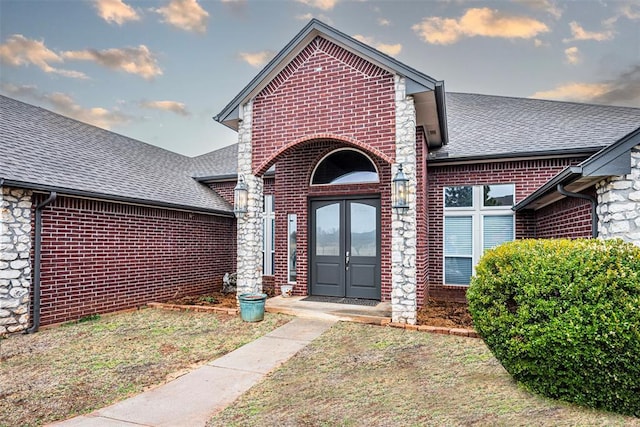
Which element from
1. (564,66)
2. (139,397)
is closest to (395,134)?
(139,397)

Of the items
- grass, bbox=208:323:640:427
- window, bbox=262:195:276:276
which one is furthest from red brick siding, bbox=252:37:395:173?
grass, bbox=208:323:640:427

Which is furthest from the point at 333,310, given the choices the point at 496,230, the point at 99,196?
the point at 99,196

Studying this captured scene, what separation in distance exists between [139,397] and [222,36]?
11.1 m

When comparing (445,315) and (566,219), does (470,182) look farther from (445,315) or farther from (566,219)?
(445,315)

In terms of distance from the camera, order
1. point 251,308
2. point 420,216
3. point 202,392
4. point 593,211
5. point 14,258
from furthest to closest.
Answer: point 420,216, point 251,308, point 14,258, point 593,211, point 202,392

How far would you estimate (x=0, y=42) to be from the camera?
998cm

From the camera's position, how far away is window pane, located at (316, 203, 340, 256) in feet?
30.1

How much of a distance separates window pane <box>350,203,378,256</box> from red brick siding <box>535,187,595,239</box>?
3.60 meters

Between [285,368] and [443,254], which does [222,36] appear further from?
[285,368]

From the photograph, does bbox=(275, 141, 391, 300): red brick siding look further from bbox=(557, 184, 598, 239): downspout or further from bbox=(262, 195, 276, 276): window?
bbox=(557, 184, 598, 239): downspout

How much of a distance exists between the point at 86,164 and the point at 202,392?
663 cm

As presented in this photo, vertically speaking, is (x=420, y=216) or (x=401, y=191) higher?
(x=401, y=191)

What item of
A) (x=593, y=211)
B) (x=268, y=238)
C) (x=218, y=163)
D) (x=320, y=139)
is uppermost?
(x=218, y=163)

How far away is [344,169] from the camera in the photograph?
9.20 meters
